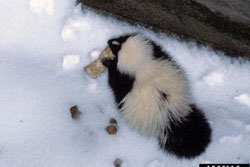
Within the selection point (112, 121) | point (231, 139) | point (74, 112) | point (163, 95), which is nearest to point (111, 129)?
point (112, 121)

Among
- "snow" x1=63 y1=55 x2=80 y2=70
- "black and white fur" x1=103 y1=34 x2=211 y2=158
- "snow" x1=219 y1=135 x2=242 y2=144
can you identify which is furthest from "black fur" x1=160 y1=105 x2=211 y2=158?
→ "snow" x1=63 y1=55 x2=80 y2=70

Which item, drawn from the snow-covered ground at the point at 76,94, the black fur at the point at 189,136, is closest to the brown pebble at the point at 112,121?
the snow-covered ground at the point at 76,94

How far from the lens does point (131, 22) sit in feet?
4.20

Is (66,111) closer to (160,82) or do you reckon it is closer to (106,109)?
(106,109)

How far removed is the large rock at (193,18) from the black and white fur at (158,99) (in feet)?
0.48

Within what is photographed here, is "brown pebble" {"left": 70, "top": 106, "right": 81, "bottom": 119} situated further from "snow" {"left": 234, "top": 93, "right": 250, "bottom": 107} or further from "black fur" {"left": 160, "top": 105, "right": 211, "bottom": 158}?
"snow" {"left": 234, "top": 93, "right": 250, "bottom": 107}

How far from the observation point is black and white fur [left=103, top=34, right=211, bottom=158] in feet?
3.55

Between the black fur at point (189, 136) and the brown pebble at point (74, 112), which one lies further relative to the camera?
the brown pebble at point (74, 112)

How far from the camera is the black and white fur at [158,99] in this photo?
1083mm

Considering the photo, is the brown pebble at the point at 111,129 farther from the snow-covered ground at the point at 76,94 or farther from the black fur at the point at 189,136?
the black fur at the point at 189,136

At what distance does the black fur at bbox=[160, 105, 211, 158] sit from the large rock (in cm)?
34

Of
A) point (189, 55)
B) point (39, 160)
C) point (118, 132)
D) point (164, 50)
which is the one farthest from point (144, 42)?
point (39, 160)

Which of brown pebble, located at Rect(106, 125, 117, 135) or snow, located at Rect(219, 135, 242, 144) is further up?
snow, located at Rect(219, 135, 242, 144)

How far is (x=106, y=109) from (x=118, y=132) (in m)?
0.11
